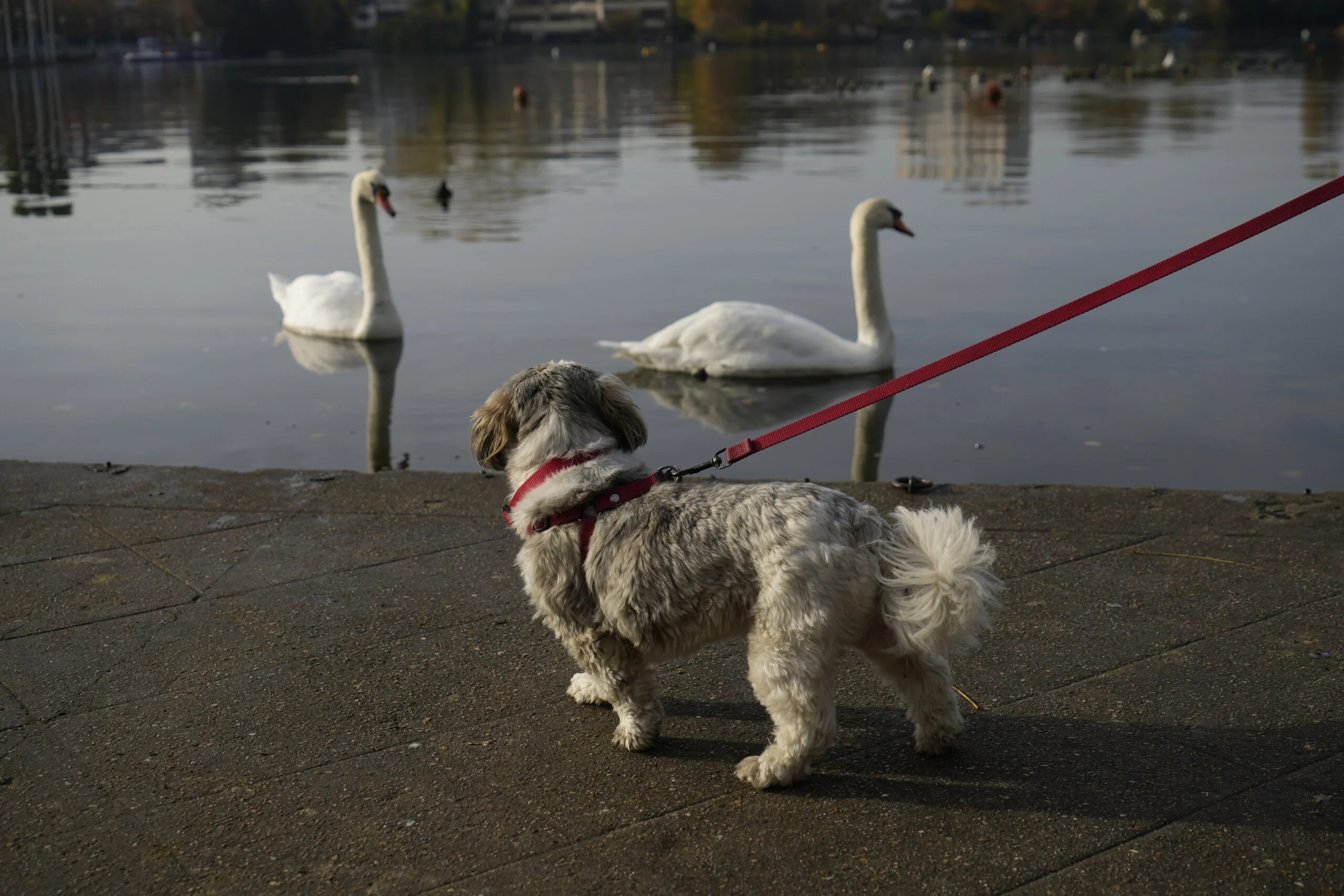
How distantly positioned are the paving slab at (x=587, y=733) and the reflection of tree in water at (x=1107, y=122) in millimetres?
21389

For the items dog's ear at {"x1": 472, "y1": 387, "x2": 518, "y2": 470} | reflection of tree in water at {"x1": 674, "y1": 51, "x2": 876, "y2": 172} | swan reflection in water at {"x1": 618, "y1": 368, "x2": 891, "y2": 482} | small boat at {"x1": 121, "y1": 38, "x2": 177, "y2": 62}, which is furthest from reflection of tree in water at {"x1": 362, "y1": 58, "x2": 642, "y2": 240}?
small boat at {"x1": 121, "y1": 38, "x2": 177, "y2": 62}

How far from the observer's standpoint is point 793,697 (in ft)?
12.2

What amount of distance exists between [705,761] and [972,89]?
46724 millimetres

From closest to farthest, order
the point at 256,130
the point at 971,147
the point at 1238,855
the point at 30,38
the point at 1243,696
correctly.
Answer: the point at 1238,855 < the point at 1243,696 < the point at 971,147 < the point at 256,130 < the point at 30,38

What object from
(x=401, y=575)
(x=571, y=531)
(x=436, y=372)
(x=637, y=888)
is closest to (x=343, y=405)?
(x=436, y=372)

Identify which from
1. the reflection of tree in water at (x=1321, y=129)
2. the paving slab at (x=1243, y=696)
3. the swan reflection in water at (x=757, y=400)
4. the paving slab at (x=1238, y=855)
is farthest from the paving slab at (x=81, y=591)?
the reflection of tree in water at (x=1321, y=129)

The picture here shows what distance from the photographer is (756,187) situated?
2148cm

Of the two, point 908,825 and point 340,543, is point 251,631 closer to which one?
point 340,543

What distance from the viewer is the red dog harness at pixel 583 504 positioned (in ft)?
13.1

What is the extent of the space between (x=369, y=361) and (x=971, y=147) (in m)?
18.9

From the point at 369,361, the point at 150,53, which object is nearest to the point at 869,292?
the point at 369,361

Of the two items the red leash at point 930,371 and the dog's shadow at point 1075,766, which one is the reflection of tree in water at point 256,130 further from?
the dog's shadow at point 1075,766

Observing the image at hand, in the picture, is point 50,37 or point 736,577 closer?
point 736,577

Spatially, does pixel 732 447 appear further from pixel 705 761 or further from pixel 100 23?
pixel 100 23
